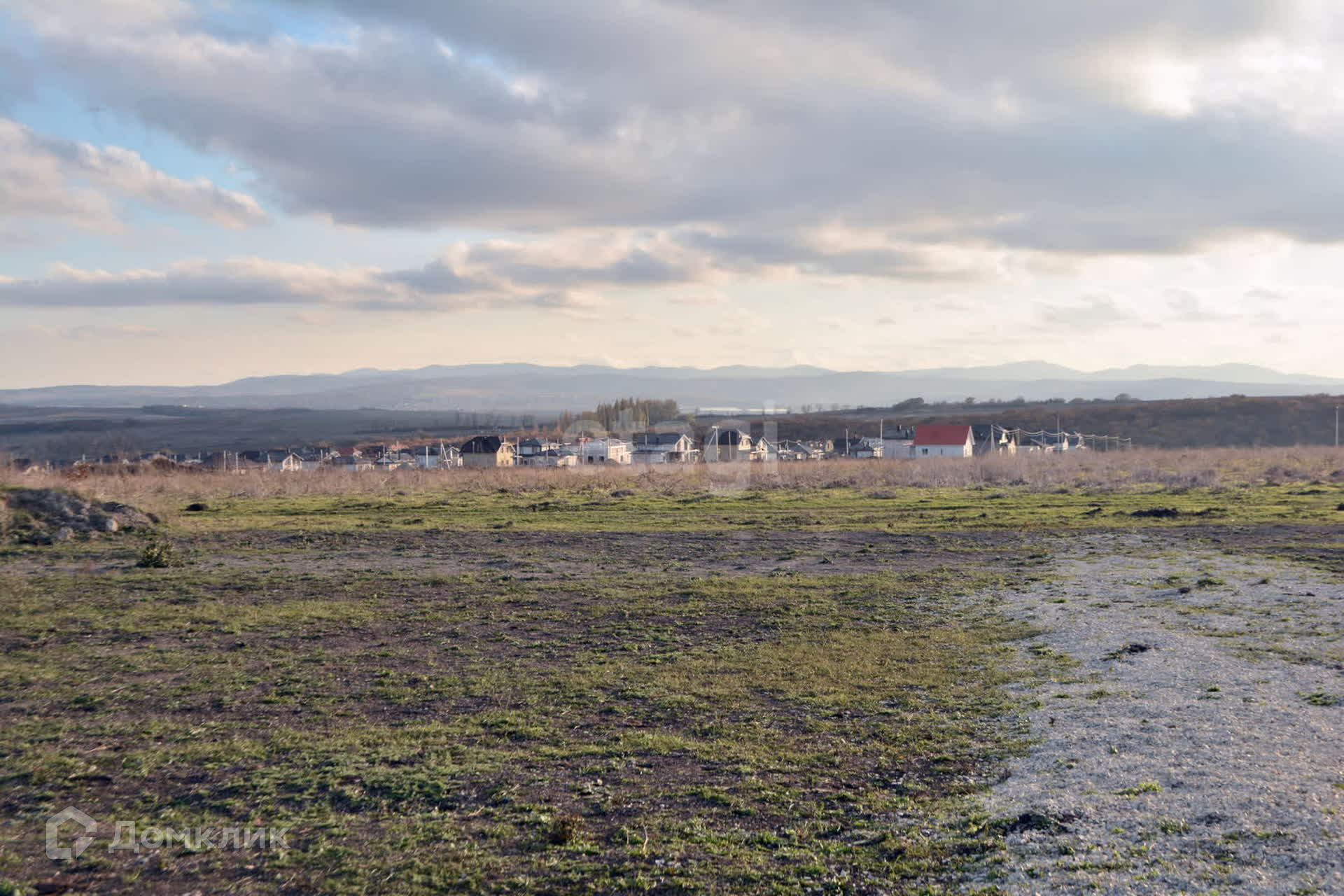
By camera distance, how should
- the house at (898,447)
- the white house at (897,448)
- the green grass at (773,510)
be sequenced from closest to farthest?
1. the green grass at (773,510)
2. the house at (898,447)
3. the white house at (897,448)

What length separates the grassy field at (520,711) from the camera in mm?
5746

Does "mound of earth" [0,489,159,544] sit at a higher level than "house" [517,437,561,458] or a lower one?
higher

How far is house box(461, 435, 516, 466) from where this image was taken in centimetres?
7900

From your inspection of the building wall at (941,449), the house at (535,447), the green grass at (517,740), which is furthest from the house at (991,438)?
the green grass at (517,740)

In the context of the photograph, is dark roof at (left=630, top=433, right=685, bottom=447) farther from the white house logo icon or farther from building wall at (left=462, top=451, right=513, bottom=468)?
the white house logo icon

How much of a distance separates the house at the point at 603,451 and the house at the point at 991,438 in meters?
31.5

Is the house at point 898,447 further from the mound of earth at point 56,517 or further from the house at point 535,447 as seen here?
the mound of earth at point 56,517

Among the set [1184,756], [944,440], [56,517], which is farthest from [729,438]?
[1184,756]

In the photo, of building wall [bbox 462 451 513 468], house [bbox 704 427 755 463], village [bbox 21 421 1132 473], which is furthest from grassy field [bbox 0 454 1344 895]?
building wall [bbox 462 451 513 468]

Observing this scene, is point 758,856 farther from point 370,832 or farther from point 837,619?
point 837,619

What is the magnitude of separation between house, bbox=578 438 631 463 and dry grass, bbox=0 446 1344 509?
2586 centimetres

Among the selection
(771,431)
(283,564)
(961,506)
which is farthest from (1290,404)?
(283,564)

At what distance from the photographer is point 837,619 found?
13523 millimetres

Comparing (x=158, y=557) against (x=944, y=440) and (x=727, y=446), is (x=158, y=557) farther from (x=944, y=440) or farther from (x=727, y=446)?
(x=944, y=440)
